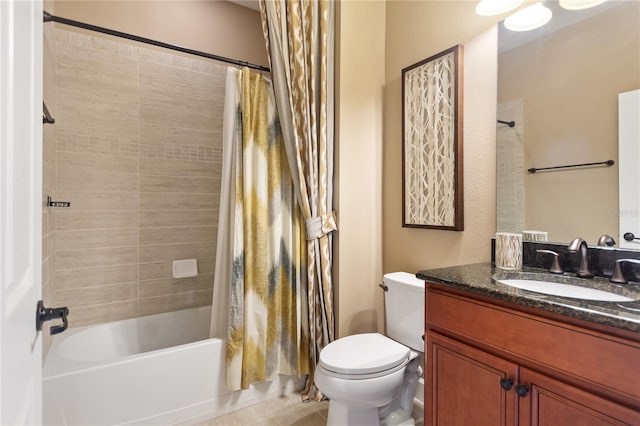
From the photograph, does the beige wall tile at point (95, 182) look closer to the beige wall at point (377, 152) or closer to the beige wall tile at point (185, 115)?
the beige wall tile at point (185, 115)

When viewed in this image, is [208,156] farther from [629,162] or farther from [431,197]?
[629,162]

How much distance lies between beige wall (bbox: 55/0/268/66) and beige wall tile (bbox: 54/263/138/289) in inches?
62.2

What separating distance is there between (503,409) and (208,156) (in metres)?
2.42

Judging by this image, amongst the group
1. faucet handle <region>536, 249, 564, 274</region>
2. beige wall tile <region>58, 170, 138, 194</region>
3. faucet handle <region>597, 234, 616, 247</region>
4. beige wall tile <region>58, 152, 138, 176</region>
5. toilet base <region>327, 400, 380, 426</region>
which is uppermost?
beige wall tile <region>58, 152, 138, 176</region>

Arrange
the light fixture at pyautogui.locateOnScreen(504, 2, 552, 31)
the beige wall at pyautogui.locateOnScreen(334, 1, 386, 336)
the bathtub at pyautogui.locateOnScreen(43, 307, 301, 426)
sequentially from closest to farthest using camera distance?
the light fixture at pyautogui.locateOnScreen(504, 2, 552, 31) < the bathtub at pyautogui.locateOnScreen(43, 307, 301, 426) < the beige wall at pyautogui.locateOnScreen(334, 1, 386, 336)

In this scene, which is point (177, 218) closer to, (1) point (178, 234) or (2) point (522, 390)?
(1) point (178, 234)

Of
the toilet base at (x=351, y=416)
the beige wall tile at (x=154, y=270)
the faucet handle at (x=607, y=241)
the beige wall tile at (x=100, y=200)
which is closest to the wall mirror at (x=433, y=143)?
the faucet handle at (x=607, y=241)

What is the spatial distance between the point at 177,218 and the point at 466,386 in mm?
2168

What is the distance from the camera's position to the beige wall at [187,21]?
7.24ft

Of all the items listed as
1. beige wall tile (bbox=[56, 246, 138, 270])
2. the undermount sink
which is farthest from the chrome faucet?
beige wall tile (bbox=[56, 246, 138, 270])

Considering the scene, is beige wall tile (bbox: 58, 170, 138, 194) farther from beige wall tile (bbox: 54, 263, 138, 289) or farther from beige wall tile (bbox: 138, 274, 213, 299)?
beige wall tile (bbox: 138, 274, 213, 299)

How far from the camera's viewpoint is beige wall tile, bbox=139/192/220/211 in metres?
2.39

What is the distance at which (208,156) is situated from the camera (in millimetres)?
2635

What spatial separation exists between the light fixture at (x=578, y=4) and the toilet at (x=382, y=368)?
54.7 inches
